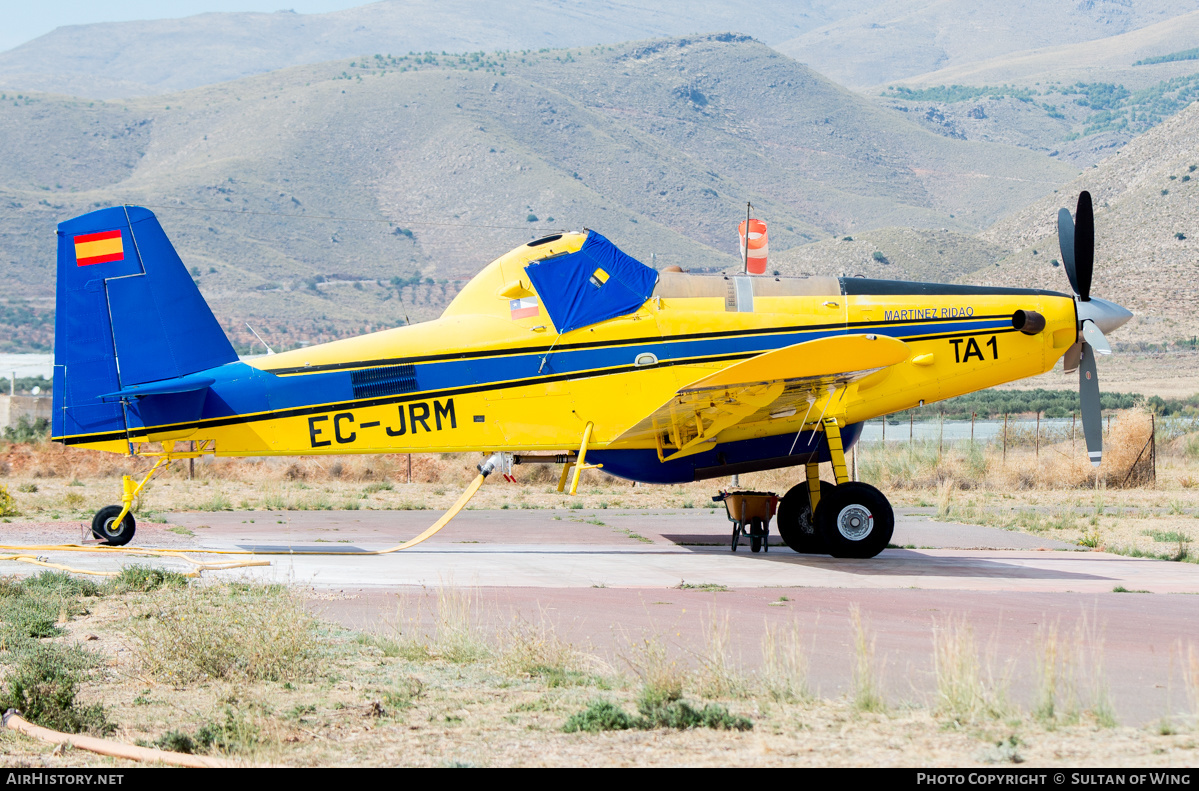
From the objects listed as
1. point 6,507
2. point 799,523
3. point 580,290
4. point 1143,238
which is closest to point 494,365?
point 580,290

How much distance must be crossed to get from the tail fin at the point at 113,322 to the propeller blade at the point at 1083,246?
458 inches

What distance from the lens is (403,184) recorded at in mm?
147375

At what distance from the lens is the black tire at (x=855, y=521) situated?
14.5 m

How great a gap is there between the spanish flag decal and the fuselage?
1940mm

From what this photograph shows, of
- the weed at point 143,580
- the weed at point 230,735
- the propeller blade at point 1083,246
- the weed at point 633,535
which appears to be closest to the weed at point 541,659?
the weed at point 230,735

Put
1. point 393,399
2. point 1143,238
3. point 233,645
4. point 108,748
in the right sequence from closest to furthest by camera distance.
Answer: point 108,748, point 233,645, point 393,399, point 1143,238

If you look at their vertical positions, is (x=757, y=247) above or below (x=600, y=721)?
above

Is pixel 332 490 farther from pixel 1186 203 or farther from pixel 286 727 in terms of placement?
pixel 1186 203

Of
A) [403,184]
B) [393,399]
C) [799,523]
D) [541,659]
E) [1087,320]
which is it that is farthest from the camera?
[403,184]

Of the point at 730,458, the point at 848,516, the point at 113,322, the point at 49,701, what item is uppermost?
the point at 113,322

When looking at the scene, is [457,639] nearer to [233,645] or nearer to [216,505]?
[233,645]

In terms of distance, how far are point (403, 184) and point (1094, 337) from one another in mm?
139017

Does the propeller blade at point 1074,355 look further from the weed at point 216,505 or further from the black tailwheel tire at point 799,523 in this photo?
the weed at point 216,505

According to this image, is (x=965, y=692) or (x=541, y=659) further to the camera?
(x=541, y=659)
